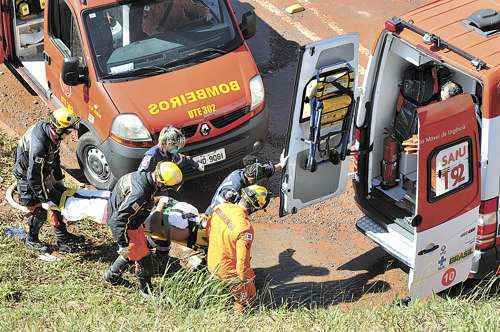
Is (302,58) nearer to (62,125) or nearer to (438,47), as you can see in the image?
(438,47)

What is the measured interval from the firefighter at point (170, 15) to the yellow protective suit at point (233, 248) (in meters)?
2.85

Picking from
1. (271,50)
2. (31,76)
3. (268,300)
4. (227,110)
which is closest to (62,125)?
(227,110)

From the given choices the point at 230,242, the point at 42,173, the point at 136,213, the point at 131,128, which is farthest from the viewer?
the point at 131,128

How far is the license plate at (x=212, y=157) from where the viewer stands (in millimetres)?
9336

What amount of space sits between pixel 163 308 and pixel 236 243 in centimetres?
81

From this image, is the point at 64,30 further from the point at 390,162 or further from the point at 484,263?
the point at 484,263

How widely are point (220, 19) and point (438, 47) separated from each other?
332cm

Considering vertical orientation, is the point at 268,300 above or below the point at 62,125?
below

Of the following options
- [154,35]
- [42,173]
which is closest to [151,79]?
[154,35]

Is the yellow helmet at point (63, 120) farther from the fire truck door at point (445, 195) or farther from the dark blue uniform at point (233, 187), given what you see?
the fire truck door at point (445, 195)

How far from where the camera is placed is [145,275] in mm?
8062

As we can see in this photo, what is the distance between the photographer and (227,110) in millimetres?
9391

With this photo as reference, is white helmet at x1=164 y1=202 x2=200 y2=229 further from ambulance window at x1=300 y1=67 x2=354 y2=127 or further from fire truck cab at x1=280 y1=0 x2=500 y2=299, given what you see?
ambulance window at x1=300 y1=67 x2=354 y2=127

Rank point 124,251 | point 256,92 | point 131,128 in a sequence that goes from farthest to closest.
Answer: point 256,92 < point 131,128 < point 124,251
